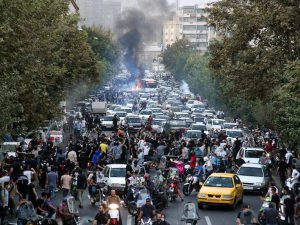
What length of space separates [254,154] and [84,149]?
838 cm

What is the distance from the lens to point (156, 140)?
5012cm

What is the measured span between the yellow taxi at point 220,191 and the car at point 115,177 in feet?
12.7

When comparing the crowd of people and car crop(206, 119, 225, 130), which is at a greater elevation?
the crowd of people

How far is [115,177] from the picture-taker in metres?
35.8

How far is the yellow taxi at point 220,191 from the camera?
3206 centimetres

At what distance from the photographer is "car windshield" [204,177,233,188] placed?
32.7 m

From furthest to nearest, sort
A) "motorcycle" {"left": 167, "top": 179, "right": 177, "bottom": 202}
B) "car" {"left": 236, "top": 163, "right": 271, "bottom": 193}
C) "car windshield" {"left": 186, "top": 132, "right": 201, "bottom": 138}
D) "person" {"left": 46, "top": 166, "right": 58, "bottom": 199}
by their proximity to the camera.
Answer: "car windshield" {"left": 186, "top": 132, "right": 201, "bottom": 138} < "car" {"left": 236, "top": 163, "right": 271, "bottom": 193} < "motorcycle" {"left": 167, "top": 179, "right": 177, "bottom": 202} < "person" {"left": 46, "top": 166, "right": 58, "bottom": 199}

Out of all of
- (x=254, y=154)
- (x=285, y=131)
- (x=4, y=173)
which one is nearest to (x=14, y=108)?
(x=4, y=173)

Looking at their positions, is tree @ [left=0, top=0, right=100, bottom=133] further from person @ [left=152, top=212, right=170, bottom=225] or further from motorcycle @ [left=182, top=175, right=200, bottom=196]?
motorcycle @ [left=182, top=175, right=200, bottom=196]

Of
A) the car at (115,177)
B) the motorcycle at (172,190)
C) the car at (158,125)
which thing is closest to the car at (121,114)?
the car at (158,125)

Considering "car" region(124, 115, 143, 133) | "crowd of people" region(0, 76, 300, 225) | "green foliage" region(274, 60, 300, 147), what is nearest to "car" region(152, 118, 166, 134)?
"car" region(124, 115, 143, 133)

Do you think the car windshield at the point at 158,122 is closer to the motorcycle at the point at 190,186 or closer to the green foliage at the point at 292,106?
the motorcycle at the point at 190,186

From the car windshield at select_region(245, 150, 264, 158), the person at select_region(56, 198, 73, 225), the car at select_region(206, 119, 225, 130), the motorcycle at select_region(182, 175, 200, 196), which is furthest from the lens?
the car at select_region(206, 119, 225, 130)

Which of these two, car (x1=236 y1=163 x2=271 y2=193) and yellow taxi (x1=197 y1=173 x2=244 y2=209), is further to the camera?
car (x1=236 y1=163 x2=271 y2=193)
